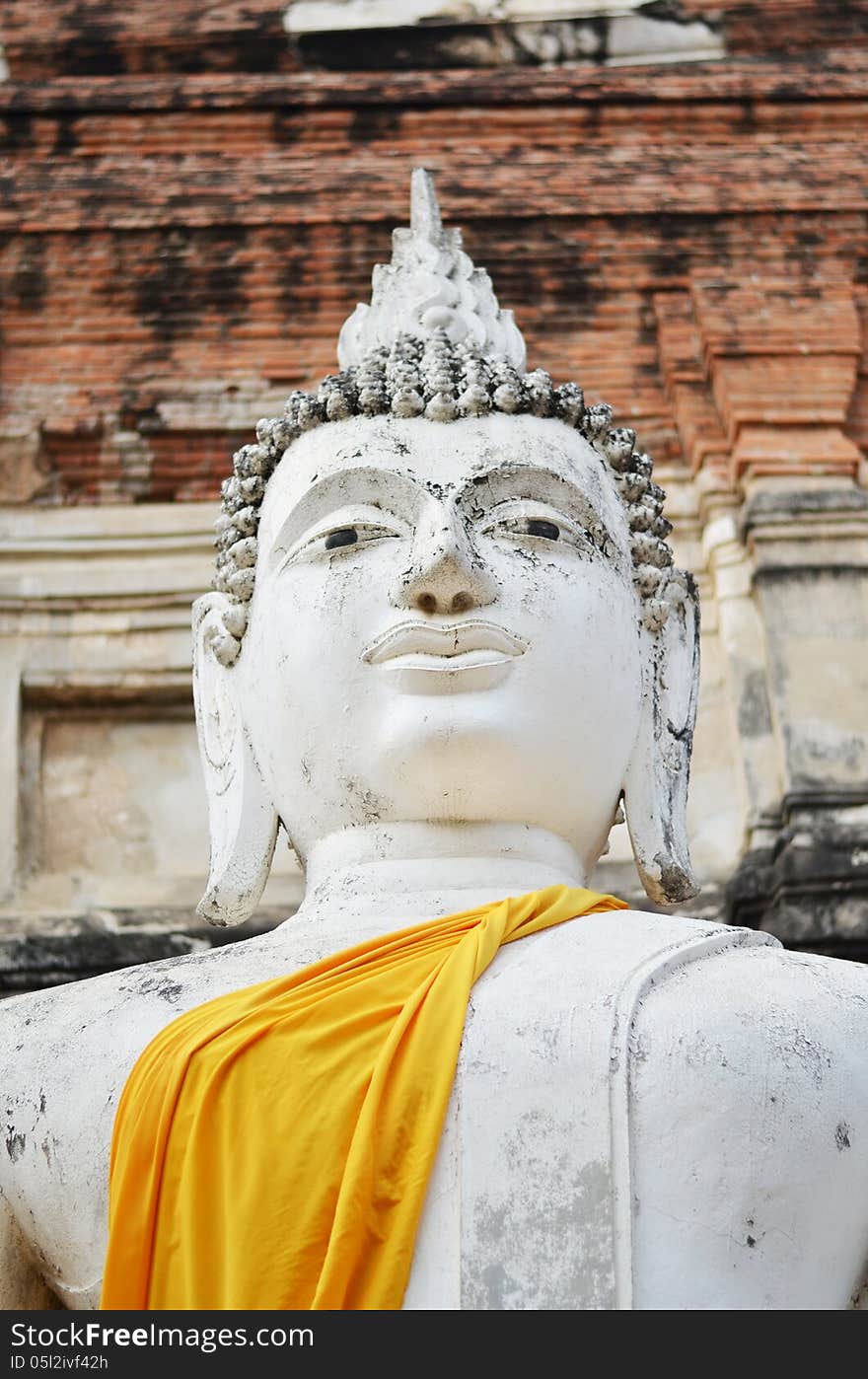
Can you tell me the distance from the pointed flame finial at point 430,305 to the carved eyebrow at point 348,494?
710mm

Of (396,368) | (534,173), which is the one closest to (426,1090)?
(396,368)

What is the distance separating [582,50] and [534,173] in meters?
1.03

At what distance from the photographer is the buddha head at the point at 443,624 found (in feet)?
13.2

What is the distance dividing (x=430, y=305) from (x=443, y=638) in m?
1.28

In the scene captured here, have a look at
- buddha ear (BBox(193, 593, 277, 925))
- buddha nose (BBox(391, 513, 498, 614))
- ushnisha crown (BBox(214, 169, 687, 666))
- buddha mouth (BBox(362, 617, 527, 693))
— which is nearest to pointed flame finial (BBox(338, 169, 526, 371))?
ushnisha crown (BBox(214, 169, 687, 666))

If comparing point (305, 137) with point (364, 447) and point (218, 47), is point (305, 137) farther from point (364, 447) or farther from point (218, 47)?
point (364, 447)

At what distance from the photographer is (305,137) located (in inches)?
357

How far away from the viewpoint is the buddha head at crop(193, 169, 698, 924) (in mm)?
4031

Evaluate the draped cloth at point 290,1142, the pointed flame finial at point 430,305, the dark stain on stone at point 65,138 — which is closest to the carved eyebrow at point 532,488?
the pointed flame finial at point 430,305

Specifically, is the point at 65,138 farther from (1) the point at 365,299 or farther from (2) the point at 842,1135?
(2) the point at 842,1135

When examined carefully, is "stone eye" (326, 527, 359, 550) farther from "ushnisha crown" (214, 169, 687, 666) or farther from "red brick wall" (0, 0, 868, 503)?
"red brick wall" (0, 0, 868, 503)

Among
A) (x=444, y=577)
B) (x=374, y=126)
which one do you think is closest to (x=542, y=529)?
(x=444, y=577)

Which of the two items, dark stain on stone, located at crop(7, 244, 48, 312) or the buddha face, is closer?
the buddha face

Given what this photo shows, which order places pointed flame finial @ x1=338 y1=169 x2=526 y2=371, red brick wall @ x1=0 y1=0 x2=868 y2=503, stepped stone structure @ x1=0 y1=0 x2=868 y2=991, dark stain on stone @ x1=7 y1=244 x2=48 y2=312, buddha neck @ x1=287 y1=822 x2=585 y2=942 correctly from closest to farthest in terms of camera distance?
buddha neck @ x1=287 y1=822 x2=585 y2=942
pointed flame finial @ x1=338 y1=169 x2=526 y2=371
stepped stone structure @ x1=0 y1=0 x2=868 y2=991
red brick wall @ x1=0 y1=0 x2=868 y2=503
dark stain on stone @ x1=7 y1=244 x2=48 y2=312
